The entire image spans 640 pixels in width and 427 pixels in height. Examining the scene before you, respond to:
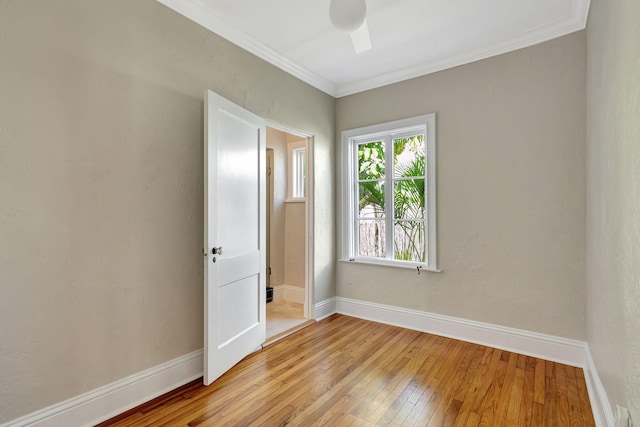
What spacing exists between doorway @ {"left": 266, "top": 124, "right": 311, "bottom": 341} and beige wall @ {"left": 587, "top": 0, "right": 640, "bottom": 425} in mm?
2932

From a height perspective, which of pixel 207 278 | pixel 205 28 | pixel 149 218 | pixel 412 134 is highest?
pixel 205 28

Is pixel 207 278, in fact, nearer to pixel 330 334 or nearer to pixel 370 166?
pixel 330 334

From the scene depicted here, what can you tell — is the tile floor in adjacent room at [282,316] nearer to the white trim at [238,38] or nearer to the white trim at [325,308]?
the white trim at [325,308]

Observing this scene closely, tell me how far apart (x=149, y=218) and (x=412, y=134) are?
8.52ft

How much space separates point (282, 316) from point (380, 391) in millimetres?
1705

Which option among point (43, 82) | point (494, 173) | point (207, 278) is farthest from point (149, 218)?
point (494, 173)

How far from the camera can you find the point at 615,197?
56.4 inches

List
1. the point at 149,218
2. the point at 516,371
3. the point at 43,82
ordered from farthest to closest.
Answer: the point at 516,371, the point at 149,218, the point at 43,82

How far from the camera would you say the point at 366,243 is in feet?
12.0

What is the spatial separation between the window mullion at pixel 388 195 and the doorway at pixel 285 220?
3.85 feet

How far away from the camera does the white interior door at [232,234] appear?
2.12 meters

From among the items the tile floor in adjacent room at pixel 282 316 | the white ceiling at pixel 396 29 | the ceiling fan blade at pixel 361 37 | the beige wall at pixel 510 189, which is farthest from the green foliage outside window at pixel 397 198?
the ceiling fan blade at pixel 361 37

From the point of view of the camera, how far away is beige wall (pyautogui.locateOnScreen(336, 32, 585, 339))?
242cm

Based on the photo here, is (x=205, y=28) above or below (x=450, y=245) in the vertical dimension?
above
